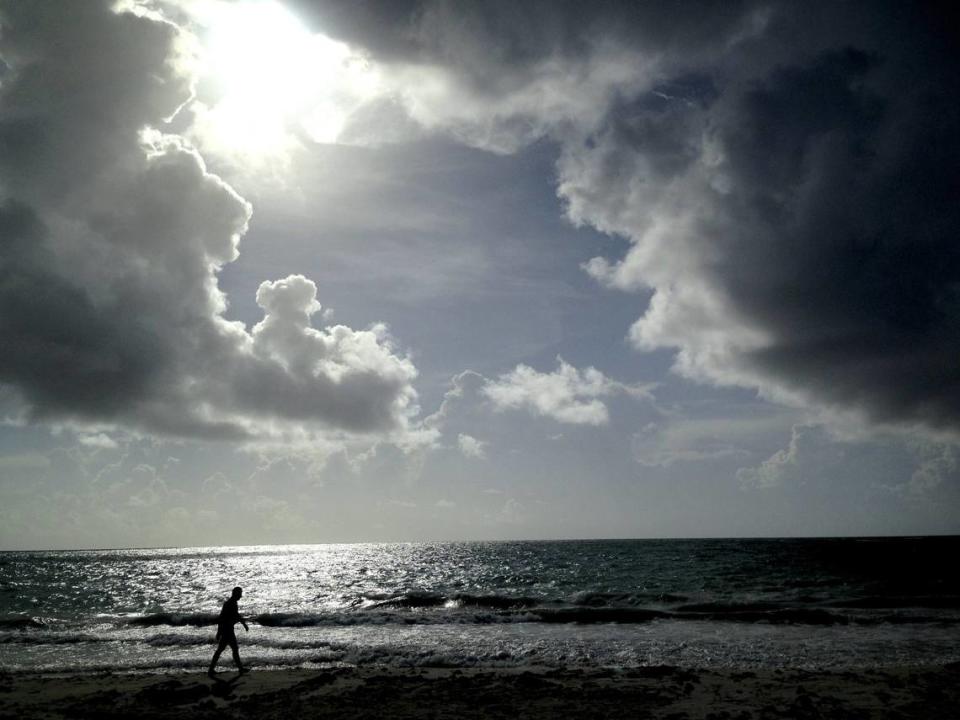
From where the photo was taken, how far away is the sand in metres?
14.2

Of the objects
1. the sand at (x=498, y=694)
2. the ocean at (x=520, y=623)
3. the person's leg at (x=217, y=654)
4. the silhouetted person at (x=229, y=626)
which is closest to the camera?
the sand at (x=498, y=694)

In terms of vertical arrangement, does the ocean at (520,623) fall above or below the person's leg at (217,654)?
below

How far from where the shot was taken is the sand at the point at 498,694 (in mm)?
14242

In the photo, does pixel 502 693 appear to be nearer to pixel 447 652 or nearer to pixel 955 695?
pixel 447 652

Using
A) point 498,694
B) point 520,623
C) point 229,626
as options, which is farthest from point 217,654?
point 520,623

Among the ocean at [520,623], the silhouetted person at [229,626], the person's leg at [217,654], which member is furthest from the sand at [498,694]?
the ocean at [520,623]

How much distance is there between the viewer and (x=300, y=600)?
141 feet

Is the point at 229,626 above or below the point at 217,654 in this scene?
above

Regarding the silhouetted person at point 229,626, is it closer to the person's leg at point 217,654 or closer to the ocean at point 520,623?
the person's leg at point 217,654

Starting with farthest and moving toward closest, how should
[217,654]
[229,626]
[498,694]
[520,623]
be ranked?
[520,623], [229,626], [217,654], [498,694]

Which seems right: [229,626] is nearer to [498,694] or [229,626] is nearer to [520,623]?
[498,694]

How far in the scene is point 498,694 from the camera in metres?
15.9

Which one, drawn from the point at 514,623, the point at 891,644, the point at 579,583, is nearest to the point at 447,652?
the point at 514,623

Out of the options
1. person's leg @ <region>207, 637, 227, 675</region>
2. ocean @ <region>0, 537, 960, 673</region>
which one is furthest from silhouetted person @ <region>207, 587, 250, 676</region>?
ocean @ <region>0, 537, 960, 673</region>
